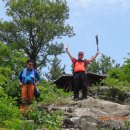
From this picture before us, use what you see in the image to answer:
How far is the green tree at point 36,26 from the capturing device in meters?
46.3

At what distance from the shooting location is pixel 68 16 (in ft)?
158

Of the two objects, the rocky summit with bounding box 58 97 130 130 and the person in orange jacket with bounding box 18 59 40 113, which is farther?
the person in orange jacket with bounding box 18 59 40 113

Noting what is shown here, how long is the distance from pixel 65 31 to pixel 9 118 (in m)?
35.8

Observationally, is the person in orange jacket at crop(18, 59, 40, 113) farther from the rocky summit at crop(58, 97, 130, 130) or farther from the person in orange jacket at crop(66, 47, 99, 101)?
the person in orange jacket at crop(66, 47, 99, 101)

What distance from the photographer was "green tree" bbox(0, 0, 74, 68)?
46.3 m

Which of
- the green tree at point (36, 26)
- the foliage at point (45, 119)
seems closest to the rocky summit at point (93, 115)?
the foliage at point (45, 119)

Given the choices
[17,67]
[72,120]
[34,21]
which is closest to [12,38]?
[34,21]

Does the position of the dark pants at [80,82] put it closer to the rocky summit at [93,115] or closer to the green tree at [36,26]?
the rocky summit at [93,115]

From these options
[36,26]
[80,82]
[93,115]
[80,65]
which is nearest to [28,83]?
[80,65]

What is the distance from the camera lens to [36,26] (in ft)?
153

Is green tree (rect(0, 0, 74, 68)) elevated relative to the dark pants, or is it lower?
elevated

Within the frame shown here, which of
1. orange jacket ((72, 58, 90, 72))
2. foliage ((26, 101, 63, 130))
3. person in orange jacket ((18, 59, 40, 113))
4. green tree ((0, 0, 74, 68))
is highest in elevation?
green tree ((0, 0, 74, 68))

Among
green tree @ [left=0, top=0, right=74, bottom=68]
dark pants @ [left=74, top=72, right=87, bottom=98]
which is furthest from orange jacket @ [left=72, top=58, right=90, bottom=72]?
green tree @ [left=0, top=0, right=74, bottom=68]

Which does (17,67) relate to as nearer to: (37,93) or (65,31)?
(37,93)
